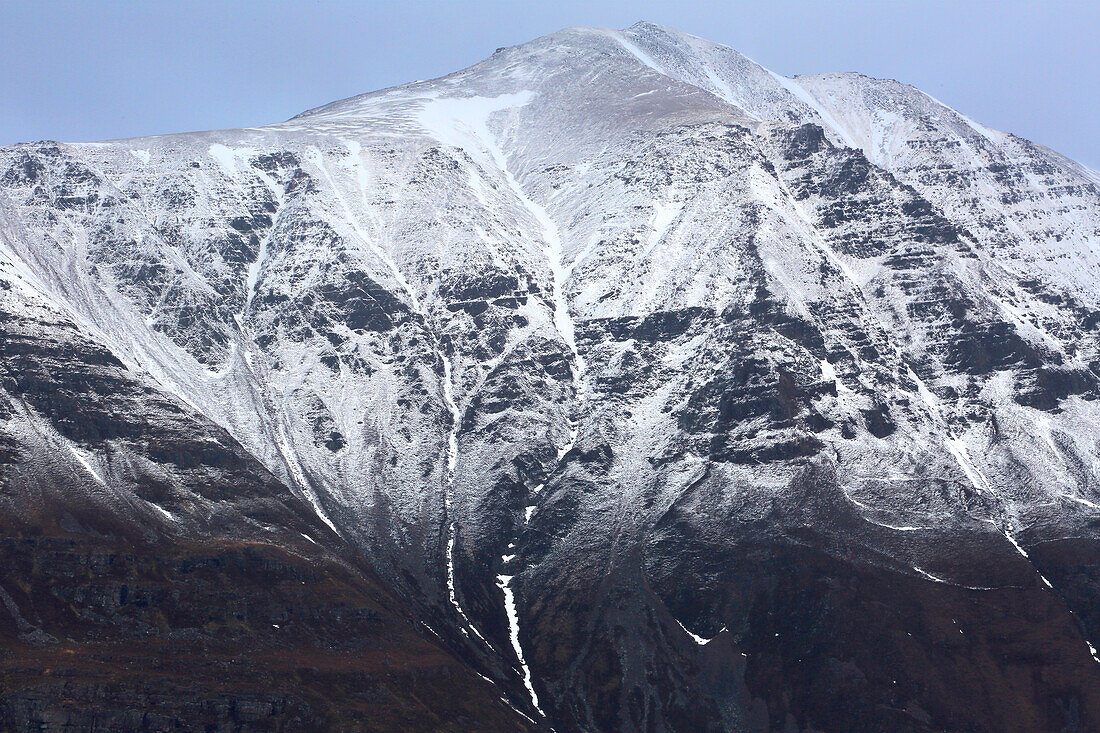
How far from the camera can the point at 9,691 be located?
637 ft

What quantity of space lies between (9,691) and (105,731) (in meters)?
15.3

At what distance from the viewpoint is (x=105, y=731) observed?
19762cm
